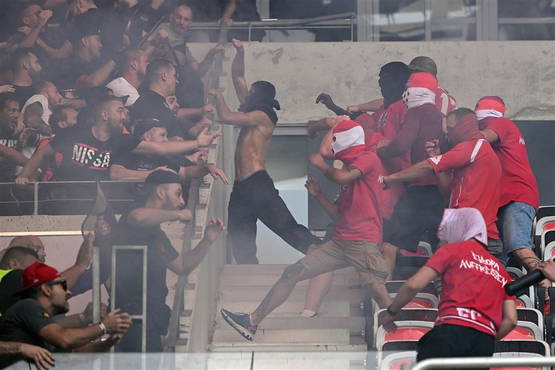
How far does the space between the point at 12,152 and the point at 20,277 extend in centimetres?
241

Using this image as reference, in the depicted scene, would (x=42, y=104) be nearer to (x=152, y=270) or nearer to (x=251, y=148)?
(x=251, y=148)

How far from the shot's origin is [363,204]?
7.34m

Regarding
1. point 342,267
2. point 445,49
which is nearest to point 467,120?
point 342,267

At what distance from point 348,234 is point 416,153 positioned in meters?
0.88

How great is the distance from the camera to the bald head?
23.2ft

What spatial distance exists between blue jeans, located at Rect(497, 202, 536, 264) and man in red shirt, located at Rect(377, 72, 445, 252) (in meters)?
0.41

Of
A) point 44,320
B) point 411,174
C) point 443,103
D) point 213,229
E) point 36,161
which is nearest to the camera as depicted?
point 44,320

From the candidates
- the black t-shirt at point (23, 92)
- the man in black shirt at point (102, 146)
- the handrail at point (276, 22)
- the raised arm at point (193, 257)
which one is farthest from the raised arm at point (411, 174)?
the handrail at point (276, 22)

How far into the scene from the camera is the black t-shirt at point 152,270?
619 cm

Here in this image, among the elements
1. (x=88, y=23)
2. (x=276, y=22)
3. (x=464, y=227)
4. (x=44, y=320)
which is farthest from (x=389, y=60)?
(x=44, y=320)

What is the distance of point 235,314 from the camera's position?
285 inches

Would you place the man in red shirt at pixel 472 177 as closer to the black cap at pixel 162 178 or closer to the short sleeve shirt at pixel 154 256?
the black cap at pixel 162 178

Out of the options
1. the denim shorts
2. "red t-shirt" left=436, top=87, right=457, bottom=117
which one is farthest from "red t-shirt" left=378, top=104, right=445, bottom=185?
the denim shorts

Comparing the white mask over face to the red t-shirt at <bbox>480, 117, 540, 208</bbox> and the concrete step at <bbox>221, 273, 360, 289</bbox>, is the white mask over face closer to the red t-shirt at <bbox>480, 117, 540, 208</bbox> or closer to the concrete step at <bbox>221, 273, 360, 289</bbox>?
the red t-shirt at <bbox>480, 117, 540, 208</bbox>
